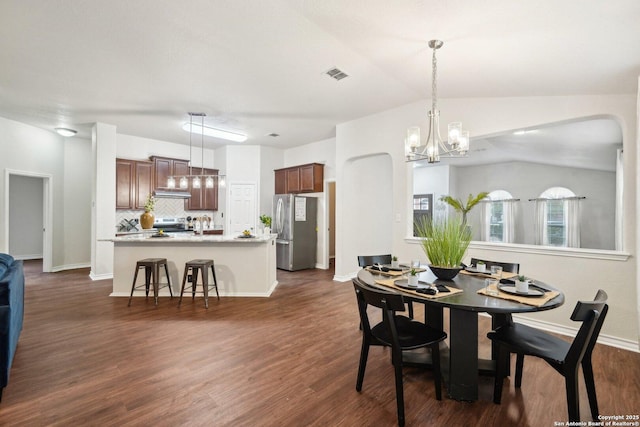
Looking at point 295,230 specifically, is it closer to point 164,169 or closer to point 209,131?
point 209,131

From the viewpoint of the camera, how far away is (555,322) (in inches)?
128

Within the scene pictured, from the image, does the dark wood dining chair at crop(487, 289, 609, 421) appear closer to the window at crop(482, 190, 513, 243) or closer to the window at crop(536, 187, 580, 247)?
the window at crop(536, 187, 580, 247)

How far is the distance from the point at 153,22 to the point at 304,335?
3193mm

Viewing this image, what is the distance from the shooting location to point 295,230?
20.8 feet

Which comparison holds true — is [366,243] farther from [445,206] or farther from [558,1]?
[558,1]

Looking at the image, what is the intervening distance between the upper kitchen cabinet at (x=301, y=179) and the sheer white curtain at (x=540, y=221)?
16.8 feet

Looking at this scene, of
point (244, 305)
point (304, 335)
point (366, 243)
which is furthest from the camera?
point (366, 243)

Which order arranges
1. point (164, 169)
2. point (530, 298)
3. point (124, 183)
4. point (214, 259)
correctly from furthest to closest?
point (164, 169) < point (124, 183) < point (214, 259) < point (530, 298)

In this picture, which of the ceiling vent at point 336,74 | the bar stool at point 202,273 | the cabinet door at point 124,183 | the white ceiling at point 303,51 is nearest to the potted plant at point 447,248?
the white ceiling at point 303,51

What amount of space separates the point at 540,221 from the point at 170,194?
8.41 m

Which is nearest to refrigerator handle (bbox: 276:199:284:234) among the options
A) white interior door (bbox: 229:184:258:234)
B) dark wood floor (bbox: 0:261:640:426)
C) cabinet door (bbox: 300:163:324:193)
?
cabinet door (bbox: 300:163:324:193)

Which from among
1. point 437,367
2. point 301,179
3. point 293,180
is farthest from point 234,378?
point 293,180

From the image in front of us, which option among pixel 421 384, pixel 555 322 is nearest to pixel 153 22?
pixel 421 384

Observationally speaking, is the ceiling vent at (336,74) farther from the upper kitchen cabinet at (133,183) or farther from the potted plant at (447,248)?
the upper kitchen cabinet at (133,183)
